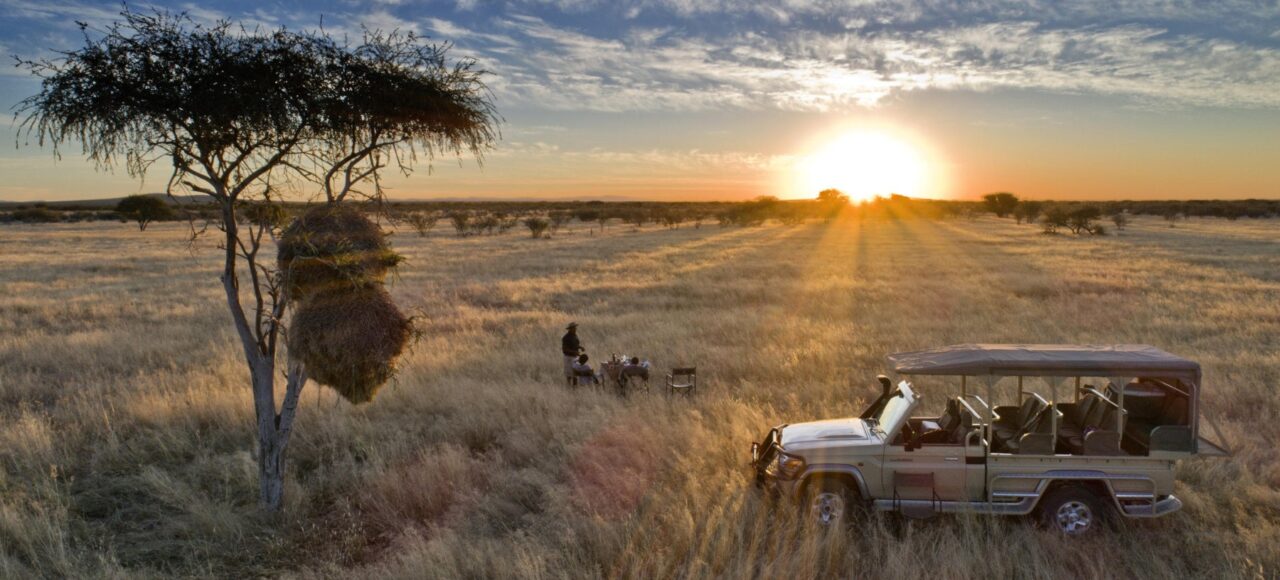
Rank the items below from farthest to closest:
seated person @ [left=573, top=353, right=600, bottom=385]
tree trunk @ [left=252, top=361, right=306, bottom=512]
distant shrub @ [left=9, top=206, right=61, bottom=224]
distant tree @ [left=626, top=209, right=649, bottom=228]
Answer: distant tree @ [left=626, top=209, right=649, bottom=228] < distant shrub @ [left=9, top=206, right=61, bottom=224] < seated person @ [left=573, top=353, right=600, bottom=385] < tree trunk @ [left=252, top=361, right=306, bottom=512]

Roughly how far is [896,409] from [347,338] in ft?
18.2

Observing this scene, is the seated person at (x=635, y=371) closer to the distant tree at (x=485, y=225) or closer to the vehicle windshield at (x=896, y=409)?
the vehicle windshield at (x=896, y=409)

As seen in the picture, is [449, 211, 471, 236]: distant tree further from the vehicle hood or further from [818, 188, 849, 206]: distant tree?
[818, 188, 849, 206]: distant tree

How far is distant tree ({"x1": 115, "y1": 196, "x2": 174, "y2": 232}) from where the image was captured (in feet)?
239

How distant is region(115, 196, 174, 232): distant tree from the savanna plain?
2363 inches

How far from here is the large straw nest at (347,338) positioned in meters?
6.40

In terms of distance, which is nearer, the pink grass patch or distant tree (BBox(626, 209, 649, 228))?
the pink grass patch

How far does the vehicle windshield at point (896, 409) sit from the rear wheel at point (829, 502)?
766 millimetres

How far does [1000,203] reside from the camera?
14488 centimetres

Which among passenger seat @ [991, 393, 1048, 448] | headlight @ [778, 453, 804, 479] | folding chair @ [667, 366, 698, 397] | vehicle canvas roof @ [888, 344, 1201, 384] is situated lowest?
folding chair @ [667, 366, 698, 397]

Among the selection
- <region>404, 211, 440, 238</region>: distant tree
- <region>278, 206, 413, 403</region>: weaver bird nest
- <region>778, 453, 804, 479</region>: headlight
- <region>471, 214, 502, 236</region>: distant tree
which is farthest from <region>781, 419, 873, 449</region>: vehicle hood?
<region>471, 214, 502, 236</region>: distant tree

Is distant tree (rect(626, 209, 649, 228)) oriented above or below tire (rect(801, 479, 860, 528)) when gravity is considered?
above

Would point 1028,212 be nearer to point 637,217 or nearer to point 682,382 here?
point 637,217

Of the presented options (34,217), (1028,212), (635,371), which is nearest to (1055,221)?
(1028,212)
